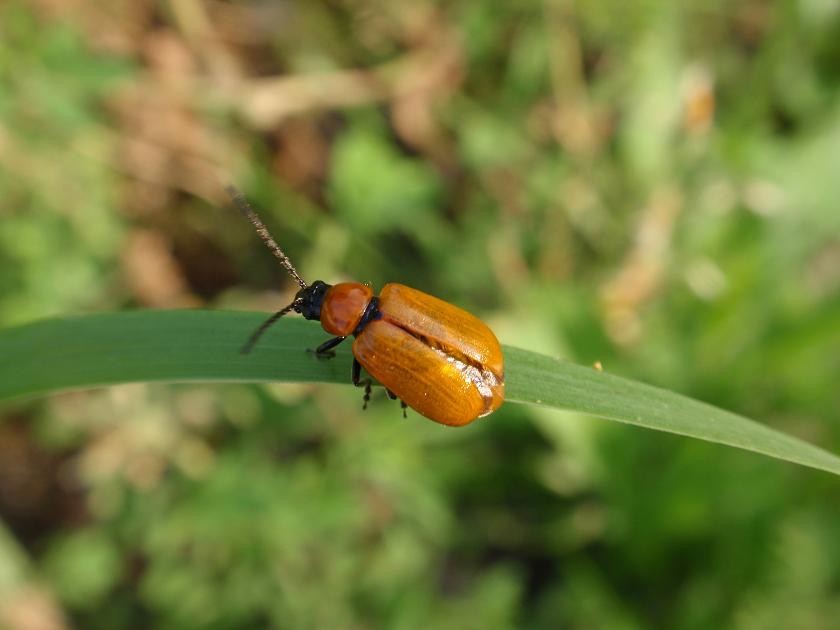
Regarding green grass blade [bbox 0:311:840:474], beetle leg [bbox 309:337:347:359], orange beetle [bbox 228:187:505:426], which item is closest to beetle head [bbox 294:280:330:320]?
orange beetle [bbox 228:187:505:426]

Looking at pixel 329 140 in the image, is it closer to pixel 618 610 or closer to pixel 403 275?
pixel 403 275

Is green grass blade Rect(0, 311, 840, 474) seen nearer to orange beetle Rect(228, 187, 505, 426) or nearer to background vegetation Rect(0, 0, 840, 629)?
orange beetle Rect(228, 187, 505, 426)

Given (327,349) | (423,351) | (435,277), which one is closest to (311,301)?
(327,349)

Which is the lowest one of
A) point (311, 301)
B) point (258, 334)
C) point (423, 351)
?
point (258, 334)

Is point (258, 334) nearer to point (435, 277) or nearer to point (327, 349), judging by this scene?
point (327, 349)

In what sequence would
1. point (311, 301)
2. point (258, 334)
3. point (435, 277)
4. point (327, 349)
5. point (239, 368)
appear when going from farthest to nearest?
point (435, 277) < point (311, 301) < point (327, 349) < point (258, 334) < point (239, 368)

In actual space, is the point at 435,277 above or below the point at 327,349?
above

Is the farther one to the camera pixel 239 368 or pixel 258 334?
pixel 258 334
